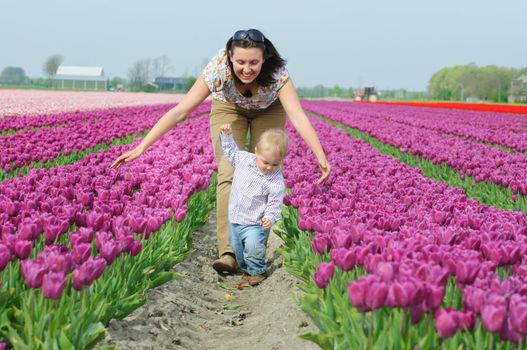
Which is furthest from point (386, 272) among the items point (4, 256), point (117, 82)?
point (117, 82)

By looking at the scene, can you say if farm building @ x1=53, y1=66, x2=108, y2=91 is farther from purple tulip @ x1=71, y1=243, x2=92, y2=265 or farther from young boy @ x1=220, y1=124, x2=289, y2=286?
purple tulip @ x1=71, y1=243, x2=92, y2=265

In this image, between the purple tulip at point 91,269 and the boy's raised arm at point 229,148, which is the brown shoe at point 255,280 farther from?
the purple tulip at point 91,269

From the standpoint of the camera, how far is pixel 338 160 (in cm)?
763

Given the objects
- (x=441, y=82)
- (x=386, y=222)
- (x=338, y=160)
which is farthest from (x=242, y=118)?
(x=441, y=82)

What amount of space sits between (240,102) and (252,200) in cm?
83

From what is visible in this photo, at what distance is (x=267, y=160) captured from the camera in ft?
14.7

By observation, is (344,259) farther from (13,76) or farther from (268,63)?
(13,76)

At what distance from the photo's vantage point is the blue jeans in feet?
15.5

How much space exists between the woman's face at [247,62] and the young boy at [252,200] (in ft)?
1.48

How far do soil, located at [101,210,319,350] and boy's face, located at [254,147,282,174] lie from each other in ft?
2.77

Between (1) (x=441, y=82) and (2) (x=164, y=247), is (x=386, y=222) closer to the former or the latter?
(2) (x=164, y=247)

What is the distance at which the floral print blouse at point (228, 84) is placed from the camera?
4746mm

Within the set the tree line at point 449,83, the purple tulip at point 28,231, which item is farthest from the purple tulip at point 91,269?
the tree line at point 449,83

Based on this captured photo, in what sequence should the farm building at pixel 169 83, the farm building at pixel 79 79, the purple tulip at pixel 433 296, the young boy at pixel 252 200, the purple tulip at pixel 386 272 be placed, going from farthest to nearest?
1. the farm building at pixel 79 79
2. the farm building at pixel 169 83
3. the young boy at pixel 252 200
4. the purple tulip at pixel 386 272
5. the purple tulip at pixel 433 296
